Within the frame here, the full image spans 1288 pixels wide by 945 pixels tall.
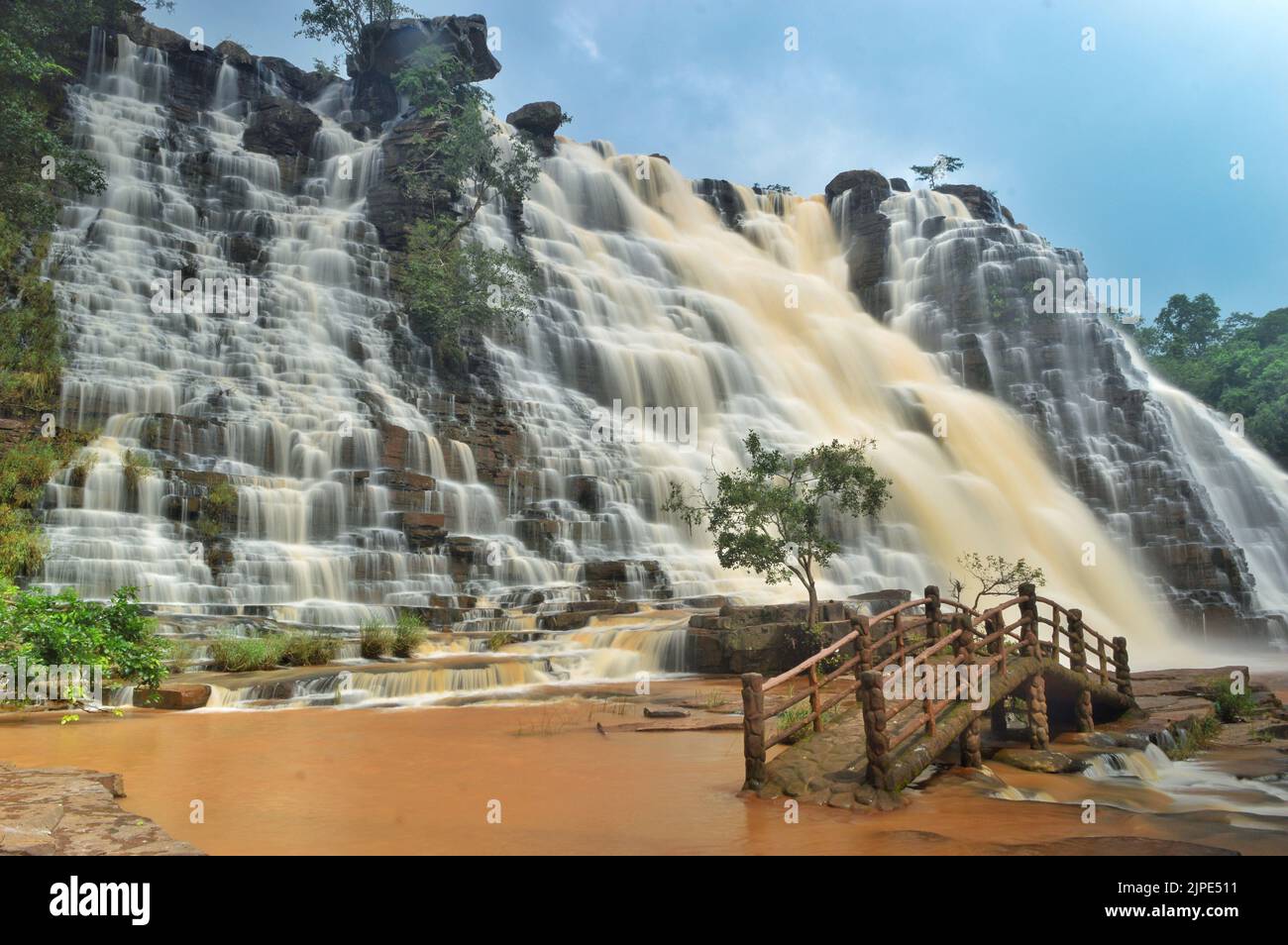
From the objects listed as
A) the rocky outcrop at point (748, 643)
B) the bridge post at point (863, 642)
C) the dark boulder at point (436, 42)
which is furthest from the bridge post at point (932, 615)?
the dark boulder at point (436, 42)

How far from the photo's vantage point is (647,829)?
261 inches

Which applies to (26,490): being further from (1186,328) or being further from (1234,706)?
(1186,328)

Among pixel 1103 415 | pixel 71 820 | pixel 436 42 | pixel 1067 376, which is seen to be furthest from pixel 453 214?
Result: pixel 71 820

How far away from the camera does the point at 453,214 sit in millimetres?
39281

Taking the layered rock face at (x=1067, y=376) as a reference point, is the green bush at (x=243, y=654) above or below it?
below

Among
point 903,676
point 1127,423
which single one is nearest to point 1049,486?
point 1127,423

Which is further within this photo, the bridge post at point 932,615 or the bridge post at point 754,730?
the bridge post at point 932,615

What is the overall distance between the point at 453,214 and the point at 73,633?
1222 inches

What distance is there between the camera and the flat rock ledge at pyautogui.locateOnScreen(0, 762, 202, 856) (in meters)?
4.84

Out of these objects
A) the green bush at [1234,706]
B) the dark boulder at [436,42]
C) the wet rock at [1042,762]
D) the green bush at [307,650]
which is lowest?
the green bush at [1234,706]

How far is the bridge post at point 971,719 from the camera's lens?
A: 29.5 ft

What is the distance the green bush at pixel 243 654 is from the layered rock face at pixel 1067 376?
29.2 meters

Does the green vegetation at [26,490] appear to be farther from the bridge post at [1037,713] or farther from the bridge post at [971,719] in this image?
the bridge post at [1037,713]
